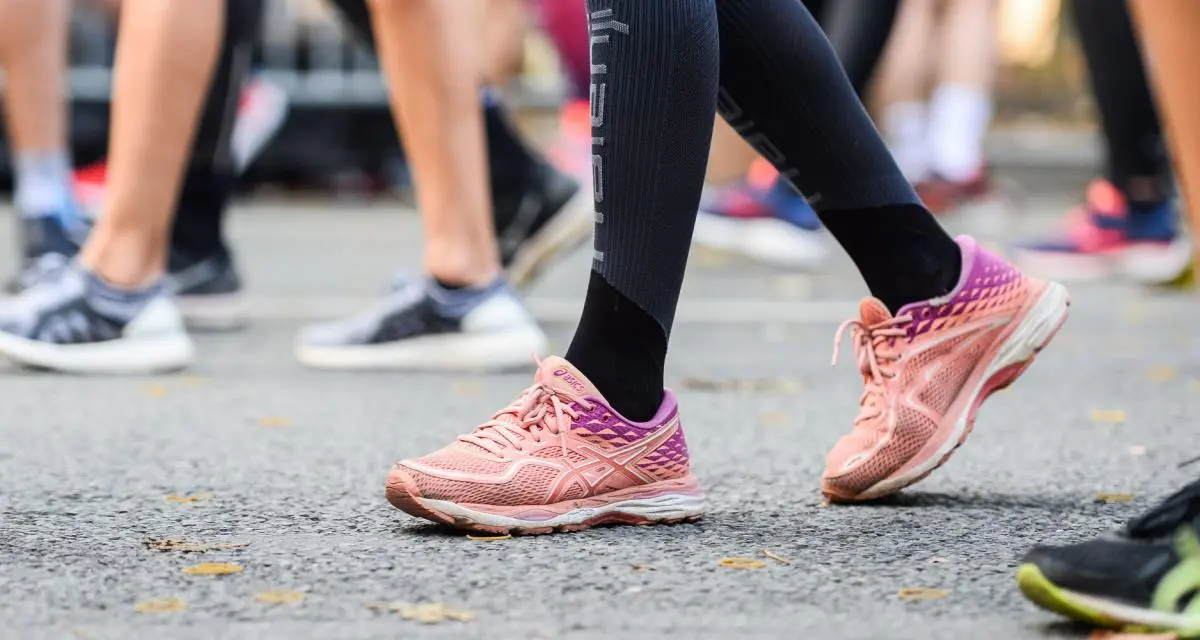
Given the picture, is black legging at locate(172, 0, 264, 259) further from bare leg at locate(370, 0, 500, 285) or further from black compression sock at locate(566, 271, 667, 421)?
black compression sock at locate(566, 271, 667, 421)

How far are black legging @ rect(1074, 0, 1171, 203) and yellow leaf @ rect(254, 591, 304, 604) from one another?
331 cm

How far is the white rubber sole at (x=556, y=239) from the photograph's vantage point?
3648 millimetres

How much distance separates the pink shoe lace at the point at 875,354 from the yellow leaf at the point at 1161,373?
1.23m

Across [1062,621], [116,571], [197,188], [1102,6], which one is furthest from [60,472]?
[1102,6]

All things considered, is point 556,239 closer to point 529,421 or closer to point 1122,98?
point 1122,98

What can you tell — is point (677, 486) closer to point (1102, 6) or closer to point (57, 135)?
point (57, 135)

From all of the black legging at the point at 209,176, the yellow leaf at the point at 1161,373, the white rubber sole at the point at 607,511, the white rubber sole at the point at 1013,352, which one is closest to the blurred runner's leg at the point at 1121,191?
the yellow leaf at the point at 1161,373

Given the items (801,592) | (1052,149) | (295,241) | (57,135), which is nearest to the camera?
(801,592)

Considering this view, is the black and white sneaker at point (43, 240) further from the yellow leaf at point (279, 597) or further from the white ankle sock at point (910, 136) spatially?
the white ankle sock at point (910, 136)

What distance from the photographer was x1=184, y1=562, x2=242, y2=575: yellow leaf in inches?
60.1

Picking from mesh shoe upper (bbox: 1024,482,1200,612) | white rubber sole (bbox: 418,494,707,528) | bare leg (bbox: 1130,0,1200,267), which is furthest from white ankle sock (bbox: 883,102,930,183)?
mesh shoe upper (bbox: 1024,482,1200,612)

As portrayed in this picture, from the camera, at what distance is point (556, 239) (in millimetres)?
3666

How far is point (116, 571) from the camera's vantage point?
153cm

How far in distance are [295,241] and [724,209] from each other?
1.73m
